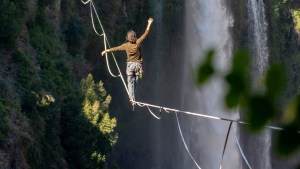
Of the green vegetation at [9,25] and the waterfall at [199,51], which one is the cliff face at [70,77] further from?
the waterfall at [199,51]

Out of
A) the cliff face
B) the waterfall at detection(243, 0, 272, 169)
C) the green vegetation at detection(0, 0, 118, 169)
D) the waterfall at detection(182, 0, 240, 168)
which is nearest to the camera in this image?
the green vegetation at detection(0, 0, 118, 169)

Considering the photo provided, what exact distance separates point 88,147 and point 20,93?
3.69m

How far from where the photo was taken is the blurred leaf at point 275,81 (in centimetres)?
145

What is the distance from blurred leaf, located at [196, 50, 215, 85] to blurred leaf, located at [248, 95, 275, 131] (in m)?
0.09

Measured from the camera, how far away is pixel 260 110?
1.45 meters

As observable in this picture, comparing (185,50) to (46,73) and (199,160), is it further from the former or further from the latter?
(46,73)

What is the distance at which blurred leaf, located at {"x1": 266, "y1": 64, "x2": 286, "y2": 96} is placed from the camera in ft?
4.75

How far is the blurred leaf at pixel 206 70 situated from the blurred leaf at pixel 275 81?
98 millimetres

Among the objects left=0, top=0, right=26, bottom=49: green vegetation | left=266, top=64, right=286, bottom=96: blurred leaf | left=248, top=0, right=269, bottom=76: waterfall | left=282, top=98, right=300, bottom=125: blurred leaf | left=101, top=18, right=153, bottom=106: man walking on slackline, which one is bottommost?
left=282, top=98, right=300, bottom=125: blurred leaf

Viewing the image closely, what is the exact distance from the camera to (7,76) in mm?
18547

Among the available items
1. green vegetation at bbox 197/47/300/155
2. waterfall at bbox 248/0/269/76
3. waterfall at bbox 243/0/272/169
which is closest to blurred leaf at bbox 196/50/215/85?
green vegetation at bbox 197/47/300/155

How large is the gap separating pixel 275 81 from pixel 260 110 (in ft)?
0.17

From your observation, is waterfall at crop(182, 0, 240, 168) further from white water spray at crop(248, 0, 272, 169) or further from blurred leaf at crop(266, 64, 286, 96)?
blurred leaf at crop(266, 64, 286, 96)

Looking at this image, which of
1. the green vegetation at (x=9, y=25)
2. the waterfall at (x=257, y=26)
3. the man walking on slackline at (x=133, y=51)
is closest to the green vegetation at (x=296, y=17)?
the waterfall at (x=257, y=26)
